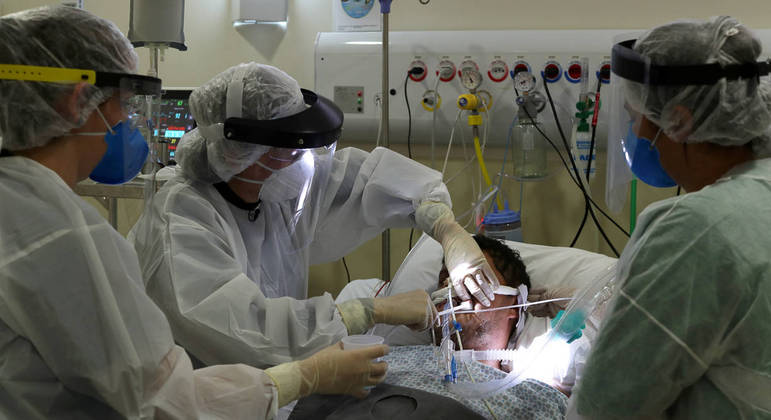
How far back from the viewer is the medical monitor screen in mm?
2840

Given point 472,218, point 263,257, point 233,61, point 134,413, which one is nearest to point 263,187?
point 263,257

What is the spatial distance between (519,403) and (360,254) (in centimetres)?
146

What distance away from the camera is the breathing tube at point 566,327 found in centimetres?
137

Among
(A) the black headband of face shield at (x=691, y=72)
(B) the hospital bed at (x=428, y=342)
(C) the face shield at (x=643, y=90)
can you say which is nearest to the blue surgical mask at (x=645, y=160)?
(C) the face shield at (x=643, y=90)

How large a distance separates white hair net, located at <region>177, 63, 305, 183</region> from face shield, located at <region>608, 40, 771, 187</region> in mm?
818

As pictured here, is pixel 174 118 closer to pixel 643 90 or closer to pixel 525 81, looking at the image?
pixel 525 81

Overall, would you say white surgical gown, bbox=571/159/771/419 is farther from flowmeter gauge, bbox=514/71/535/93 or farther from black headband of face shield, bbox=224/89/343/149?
flowmeter gauge, bbox=514/71/535/93

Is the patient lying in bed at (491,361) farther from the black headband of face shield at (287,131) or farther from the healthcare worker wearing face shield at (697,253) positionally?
the black headband of face shield at (287,131)

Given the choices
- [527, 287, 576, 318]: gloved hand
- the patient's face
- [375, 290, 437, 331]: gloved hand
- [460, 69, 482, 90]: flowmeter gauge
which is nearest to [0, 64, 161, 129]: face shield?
[375, 290, 437, 331]: gloved hand

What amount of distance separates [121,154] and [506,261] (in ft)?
4.28

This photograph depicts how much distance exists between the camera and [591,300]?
1403mm

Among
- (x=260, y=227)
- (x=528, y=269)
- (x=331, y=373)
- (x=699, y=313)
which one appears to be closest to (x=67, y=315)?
(x=331, y=373)

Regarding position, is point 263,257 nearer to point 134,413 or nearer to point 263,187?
point 263,187

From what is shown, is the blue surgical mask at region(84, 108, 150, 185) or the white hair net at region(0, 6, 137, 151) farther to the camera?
the blue surgical mask at region(84, 108, 150, 185)
